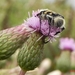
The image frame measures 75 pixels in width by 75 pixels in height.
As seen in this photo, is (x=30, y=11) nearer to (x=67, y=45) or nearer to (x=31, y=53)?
(x=67, y=45)

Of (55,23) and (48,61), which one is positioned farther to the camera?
(48,61)

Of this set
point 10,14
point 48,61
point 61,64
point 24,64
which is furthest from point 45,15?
point 10,14

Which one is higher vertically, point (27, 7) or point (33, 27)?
point (27, 7)

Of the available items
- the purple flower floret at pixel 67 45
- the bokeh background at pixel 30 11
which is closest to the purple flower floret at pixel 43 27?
the purple flower floret at pixel 67 45

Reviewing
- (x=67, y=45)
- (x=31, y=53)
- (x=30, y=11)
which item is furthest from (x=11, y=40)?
(x=30, y=11)

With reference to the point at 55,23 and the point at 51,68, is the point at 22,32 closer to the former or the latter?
the point at 55,23

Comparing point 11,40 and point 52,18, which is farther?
point 11,40

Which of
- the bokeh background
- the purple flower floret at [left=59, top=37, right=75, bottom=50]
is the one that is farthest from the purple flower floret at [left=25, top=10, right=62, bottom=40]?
the bokeh background

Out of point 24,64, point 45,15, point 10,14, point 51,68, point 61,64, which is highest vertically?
point 10,14

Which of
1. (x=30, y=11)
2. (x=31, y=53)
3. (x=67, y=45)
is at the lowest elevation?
(x=31, y=53)

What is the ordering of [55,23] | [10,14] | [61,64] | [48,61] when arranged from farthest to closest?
1. [10,14]
2. [48,61]
3. [61,64]
4. [55,23]
